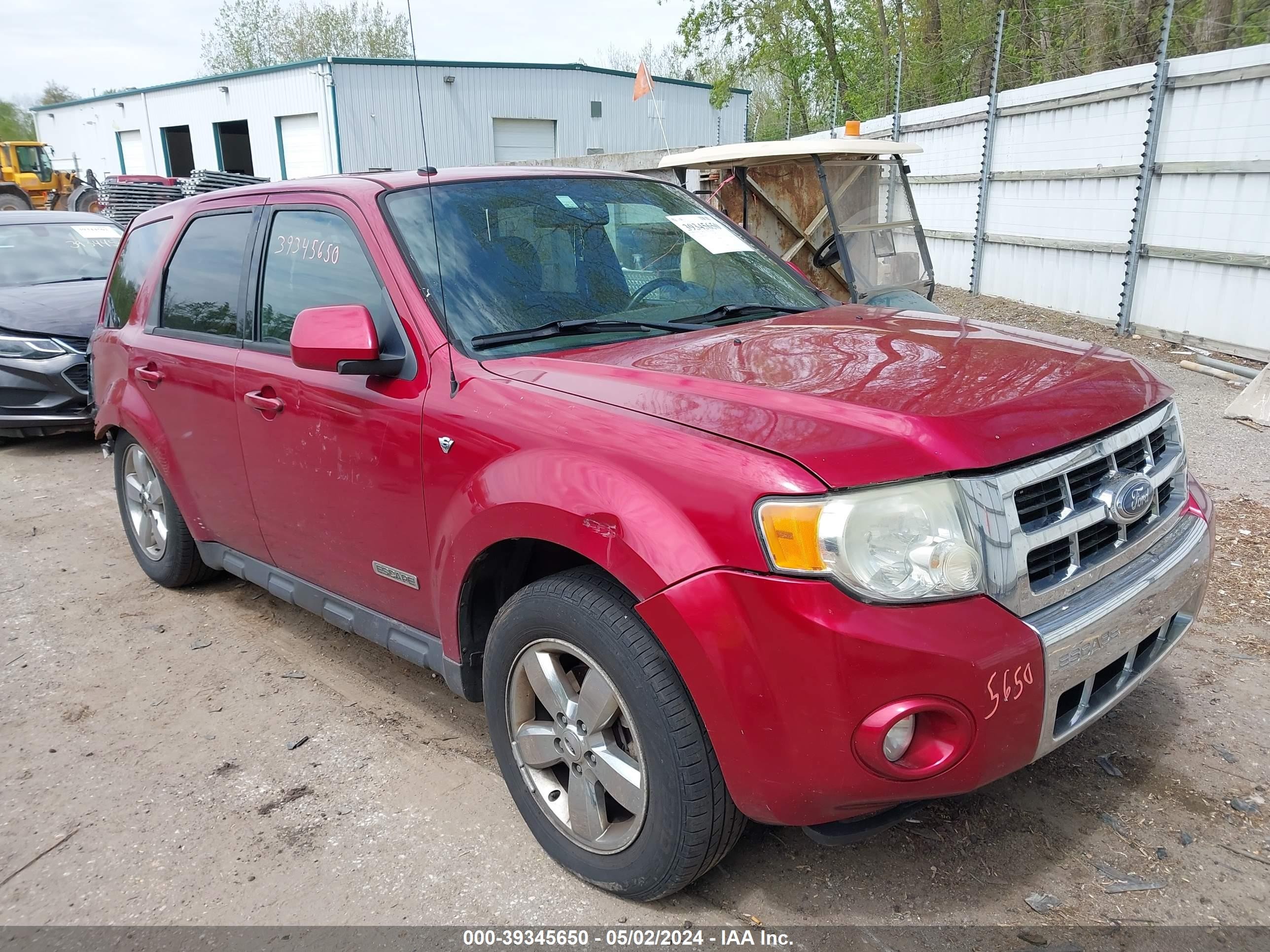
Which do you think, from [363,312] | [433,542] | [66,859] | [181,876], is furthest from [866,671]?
[66,859]

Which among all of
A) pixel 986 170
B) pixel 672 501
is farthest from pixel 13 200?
pixel 672 501

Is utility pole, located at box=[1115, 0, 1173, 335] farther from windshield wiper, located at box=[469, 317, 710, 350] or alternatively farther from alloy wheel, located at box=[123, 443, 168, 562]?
alloy wheel, located at box=[123, 443, 168, 562]

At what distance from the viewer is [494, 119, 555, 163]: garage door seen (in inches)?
1178

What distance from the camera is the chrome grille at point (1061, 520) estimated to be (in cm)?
203

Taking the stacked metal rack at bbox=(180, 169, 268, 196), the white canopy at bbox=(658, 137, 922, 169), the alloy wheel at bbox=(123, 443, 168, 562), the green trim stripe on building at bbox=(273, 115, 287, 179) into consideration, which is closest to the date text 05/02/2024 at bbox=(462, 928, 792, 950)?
the alloy wheel at bbox=(123, 443, 168, 562)

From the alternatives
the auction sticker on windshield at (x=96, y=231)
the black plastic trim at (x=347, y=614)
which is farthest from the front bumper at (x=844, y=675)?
the auction sticker on windshield at (x=96, y=231)

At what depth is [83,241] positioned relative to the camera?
358 inches

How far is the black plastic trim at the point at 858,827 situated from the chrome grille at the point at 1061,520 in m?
0.55

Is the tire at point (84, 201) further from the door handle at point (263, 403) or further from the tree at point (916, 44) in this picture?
the door handle at point (263, 403)

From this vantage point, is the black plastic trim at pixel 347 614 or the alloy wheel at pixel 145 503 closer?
the black plastic trim at pixel 347 614

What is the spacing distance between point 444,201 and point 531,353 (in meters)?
0.74

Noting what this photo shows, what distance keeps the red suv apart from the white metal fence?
6.66 metres

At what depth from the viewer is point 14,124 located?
2665 inches

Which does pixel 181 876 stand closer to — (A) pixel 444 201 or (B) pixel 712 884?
(B) pixel 712 884
